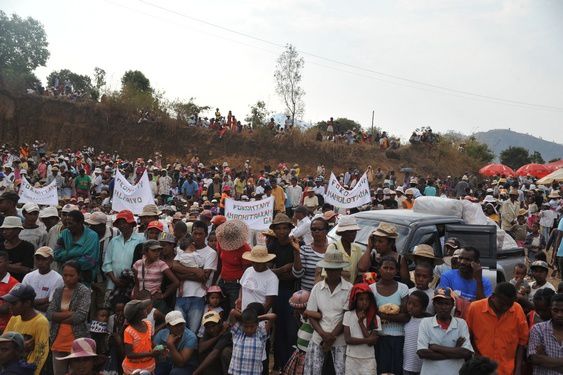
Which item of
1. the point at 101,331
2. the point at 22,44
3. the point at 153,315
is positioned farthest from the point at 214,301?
the point at 22,44

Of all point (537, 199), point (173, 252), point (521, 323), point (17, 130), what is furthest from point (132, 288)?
point (17, 130)

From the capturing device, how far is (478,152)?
3966 centimetres

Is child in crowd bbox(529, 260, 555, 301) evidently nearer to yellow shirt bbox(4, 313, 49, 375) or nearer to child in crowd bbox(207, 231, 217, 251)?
child in crowd bbox(207, 231, 217, 251)

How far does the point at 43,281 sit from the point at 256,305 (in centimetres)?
244

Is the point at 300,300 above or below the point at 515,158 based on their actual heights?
below

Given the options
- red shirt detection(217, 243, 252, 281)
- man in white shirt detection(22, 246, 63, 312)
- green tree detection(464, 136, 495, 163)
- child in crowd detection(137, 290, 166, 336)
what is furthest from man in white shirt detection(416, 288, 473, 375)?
green tree detection(464, 136, 495, 163)

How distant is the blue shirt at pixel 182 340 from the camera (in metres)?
5.78

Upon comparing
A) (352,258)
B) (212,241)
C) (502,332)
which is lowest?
(502,332)

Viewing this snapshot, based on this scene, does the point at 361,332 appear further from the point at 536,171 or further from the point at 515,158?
the point at 515,158

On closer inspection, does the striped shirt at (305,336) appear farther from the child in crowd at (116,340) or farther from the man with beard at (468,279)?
the child in crowd at (116,340)

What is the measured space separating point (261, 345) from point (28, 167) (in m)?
16.0

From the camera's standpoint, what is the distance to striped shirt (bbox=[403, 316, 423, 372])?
5.15 m

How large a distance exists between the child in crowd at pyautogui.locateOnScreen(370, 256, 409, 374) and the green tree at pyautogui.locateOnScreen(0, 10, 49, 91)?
43.1 m

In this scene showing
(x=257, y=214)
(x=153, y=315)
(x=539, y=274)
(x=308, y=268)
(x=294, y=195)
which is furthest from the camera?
(x=294, y=195)
